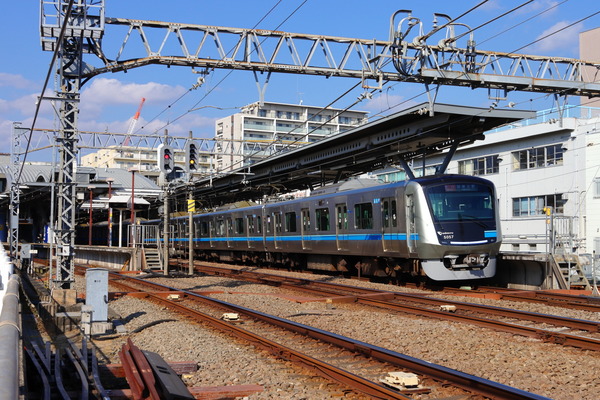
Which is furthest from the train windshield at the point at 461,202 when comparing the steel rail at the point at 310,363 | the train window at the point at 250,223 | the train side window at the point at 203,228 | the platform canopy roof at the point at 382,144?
the train side window at the point at 203,228

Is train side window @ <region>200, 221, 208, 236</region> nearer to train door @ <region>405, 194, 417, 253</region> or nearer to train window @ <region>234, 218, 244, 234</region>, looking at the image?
train window @ <region>234, 218, 244, 234</region>

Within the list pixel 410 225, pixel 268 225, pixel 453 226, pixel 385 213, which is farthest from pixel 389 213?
pixel 268 225

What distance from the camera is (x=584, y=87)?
1827 centimetres

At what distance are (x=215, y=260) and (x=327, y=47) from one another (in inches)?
855

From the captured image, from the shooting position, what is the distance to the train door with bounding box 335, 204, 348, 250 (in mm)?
20120

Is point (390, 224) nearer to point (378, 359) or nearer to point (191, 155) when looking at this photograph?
point (191, 155)

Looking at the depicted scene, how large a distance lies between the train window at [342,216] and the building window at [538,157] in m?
15.7

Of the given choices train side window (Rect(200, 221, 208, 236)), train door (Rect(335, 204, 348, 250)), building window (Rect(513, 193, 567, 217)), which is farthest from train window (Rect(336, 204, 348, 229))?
train side window (Rect(200, 221, 208, 236))

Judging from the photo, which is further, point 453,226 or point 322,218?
point 322,218

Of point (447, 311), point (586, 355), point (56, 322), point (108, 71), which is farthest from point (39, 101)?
point (586, 355)

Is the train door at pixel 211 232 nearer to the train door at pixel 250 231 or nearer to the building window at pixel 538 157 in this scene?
the train door at pixel 250 231

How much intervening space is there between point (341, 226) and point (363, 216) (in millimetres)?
1560

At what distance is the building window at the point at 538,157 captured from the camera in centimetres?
3161

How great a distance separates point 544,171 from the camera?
106 ft
